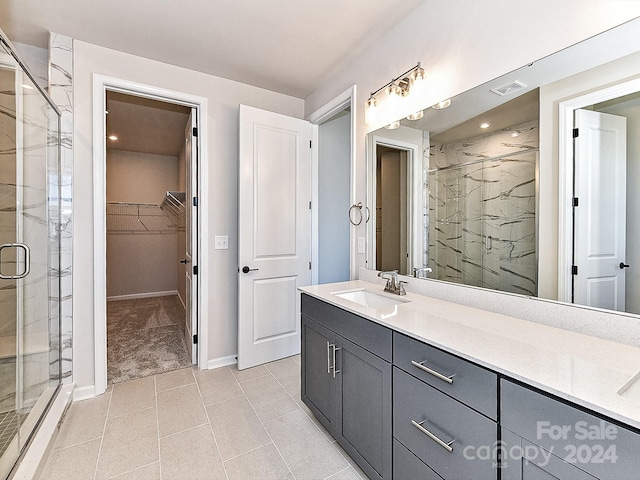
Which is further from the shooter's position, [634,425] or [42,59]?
[42,59]

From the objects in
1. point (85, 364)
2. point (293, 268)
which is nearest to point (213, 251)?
point (293, 268)

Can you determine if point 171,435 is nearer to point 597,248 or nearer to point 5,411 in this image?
point 5,411

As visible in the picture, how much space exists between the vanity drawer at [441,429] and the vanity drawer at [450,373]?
28 millimetres

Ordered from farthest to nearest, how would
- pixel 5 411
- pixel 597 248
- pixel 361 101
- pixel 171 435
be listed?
pixel 361 101 < pixel 171 435 < pixel 5 411 < pixel 597 248

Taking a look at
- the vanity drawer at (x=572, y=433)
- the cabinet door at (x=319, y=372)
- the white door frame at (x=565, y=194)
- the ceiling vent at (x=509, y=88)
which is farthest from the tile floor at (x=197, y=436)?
the ceiling vent at (x=509, y=88)

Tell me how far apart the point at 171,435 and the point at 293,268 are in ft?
5.09

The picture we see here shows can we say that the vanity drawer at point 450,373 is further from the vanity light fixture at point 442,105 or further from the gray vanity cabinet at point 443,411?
the vanity light fixture at point 442,105

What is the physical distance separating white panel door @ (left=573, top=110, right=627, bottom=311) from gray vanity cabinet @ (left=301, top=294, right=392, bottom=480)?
800mm

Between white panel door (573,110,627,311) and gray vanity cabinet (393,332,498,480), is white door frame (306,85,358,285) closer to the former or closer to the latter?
gray vanity cabinet (393,332,498,480)

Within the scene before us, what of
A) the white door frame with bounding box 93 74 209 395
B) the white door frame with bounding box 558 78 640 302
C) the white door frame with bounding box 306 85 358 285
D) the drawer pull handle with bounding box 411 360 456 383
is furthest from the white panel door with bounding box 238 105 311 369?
the white door frame with bounding box 558 78 640 302

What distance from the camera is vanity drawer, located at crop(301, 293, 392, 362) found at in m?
1.30

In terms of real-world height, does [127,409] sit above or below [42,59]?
below

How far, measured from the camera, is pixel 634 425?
2.03 ft

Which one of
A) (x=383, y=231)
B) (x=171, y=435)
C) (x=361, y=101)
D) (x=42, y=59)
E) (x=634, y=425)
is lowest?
(x=171, y=435)
